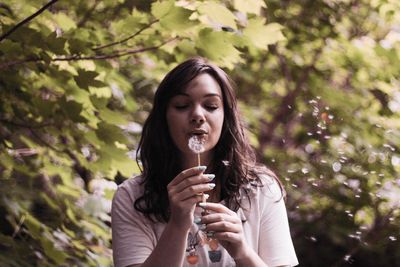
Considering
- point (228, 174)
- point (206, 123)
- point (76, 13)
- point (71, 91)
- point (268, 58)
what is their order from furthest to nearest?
point (268, 58), point (76, 13), point (71, 91), point (228, 174), point (206, 123)

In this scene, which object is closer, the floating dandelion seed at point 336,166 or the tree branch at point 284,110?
the floating dandelion seed at point 336,166

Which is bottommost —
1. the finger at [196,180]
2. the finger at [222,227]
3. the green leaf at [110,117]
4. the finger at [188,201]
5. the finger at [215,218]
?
the green leaf at [110,117]

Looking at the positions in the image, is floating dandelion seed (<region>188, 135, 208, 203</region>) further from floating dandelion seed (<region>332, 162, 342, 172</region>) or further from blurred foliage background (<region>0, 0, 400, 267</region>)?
floating dandelion seed (<region>332, 162, 342, 172</region>)

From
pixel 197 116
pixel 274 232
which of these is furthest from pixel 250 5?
pixel 274 232

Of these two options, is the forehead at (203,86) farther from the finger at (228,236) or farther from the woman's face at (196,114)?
the finger at (228,236)

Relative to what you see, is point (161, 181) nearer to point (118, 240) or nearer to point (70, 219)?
point (118, 240)

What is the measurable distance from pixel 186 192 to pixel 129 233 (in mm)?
330

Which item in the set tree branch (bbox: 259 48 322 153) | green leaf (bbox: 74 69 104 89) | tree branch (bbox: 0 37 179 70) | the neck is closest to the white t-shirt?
the neck

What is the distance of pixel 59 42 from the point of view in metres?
1.86

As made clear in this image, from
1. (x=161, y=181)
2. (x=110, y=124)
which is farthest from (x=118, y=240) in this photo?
(x=110, y=124)

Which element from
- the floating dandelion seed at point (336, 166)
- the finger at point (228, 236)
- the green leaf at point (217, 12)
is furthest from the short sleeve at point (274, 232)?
the floating dandelion seed at point (336, 166)

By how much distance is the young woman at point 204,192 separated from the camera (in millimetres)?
1601

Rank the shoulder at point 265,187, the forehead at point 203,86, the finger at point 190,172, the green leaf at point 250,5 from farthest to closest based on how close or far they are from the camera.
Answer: the green leaf at point 250,5 < the shoulder at point 265,187 < the forehead at point 203,86 < the finger at point 190,172

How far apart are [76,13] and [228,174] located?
1.11 meters
